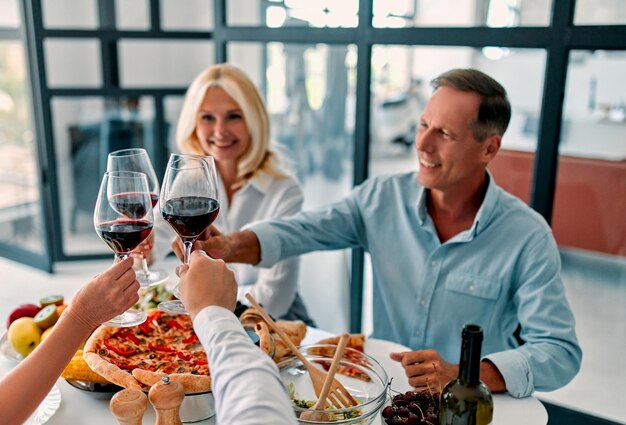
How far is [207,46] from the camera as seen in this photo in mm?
4254

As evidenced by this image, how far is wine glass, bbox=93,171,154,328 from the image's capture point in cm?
116

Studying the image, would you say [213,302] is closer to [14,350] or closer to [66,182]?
[14,350]

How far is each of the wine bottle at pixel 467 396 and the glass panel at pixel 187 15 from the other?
3.41 metres

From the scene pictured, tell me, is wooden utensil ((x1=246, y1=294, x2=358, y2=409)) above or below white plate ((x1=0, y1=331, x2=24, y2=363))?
above

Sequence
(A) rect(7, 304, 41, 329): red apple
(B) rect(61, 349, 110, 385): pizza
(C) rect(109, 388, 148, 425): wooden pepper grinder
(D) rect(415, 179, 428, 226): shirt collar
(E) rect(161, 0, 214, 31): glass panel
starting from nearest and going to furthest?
(C) rect(109, 388, 148, 425): wooden pepper grinder < (B) rect(61, 349, 110, 385): pizza < (A) rect(7, 304, 41, 329): red apple < (D) rect(415, 179, 428, 226): shirt collar < (E) rect(161, 0, 214, 31): glass panel

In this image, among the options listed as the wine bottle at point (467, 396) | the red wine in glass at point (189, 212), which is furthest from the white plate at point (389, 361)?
the red wine in glass at point (189, 212)

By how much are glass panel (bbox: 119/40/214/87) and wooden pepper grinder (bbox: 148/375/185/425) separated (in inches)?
129

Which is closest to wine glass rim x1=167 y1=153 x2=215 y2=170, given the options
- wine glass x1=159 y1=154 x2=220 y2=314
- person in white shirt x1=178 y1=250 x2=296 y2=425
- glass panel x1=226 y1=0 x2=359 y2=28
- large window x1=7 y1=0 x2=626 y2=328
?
wine glass x1=159 y1=154 x2=220 y2=314

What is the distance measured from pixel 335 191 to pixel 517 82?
6.01 ft

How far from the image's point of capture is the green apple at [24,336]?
1423 mm

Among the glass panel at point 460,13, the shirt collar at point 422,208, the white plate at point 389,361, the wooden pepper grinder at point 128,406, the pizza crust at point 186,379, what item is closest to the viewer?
the wooden pepper grinder at point 128,406

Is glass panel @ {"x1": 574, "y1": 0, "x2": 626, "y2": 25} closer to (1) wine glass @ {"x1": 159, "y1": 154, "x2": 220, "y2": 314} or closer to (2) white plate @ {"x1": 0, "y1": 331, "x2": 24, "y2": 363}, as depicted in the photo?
(1) wine glass @ {"x1": 159, "y1": 154, "x2": 220, "y2": 314}

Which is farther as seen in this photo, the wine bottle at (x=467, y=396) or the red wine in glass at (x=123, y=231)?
the red wine in glass at (x=123, y=231)

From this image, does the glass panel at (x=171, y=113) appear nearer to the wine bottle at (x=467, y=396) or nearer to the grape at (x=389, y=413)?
the grape at (x=389, y=413)
